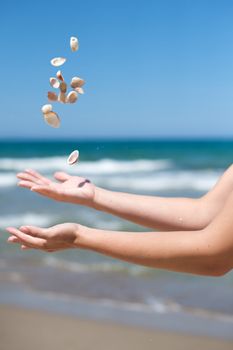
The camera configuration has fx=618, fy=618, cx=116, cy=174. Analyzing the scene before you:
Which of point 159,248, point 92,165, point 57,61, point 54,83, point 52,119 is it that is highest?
point 92,165

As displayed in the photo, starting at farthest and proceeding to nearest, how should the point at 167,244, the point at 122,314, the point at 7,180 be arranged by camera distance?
the point at 7,180 → the point at 122,314 → the point at 167,244

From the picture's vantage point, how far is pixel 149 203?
1.99 metres

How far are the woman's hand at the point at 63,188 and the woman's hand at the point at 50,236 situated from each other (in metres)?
Answer: 0.19

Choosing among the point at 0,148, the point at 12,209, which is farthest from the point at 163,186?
the point at 0,148

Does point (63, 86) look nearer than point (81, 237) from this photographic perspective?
No

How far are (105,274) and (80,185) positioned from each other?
2.58m

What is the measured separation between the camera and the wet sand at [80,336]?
3012 mm

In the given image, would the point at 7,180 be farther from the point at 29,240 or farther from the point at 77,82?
the point at 29,240

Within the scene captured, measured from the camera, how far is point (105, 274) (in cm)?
446

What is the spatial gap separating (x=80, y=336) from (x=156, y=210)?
1407 millimetres

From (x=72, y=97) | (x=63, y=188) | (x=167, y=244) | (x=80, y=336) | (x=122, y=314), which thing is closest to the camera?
(x=167, y=244)

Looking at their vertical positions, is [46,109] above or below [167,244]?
above

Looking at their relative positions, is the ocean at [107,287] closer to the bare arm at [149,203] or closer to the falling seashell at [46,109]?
the bare arm at [149,203]

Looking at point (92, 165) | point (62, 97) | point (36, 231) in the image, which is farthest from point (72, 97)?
point (92, 165)
